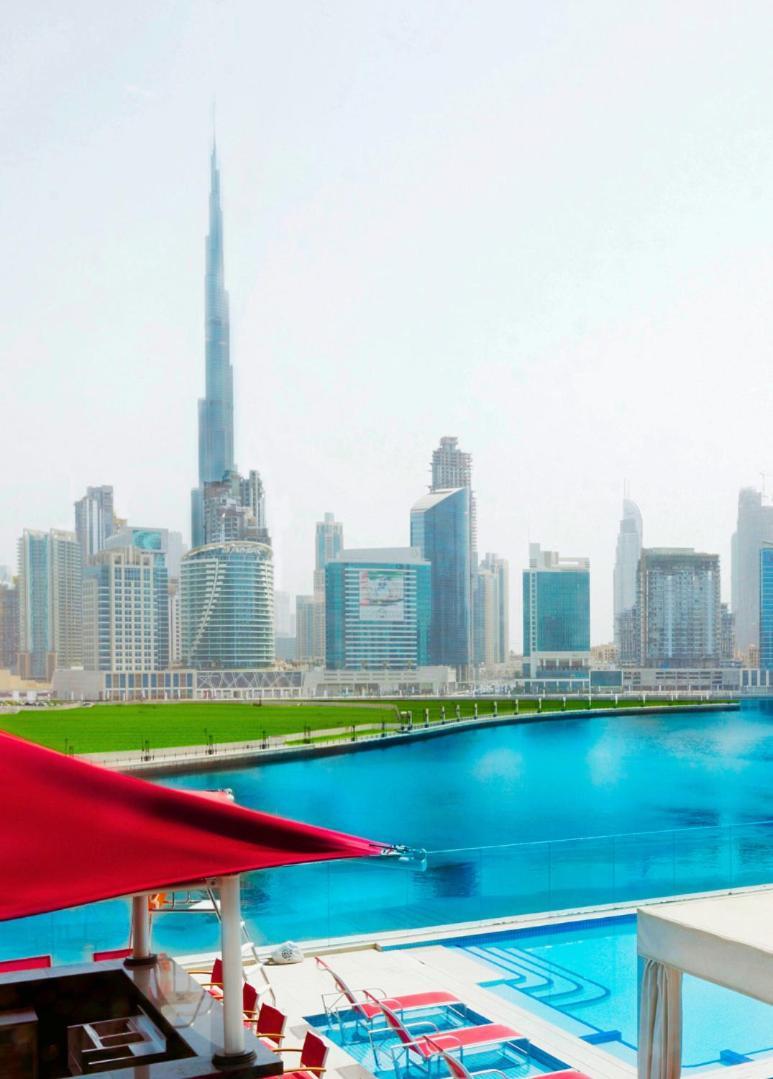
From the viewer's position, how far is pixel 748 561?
137 feet

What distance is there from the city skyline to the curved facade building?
3.64ft

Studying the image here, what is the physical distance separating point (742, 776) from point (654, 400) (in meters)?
14.3

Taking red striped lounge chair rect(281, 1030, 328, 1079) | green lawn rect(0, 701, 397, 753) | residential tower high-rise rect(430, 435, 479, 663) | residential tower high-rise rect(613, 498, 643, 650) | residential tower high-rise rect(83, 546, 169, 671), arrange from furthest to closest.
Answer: residential tower high-rise rect(613, 498, 643, 650), residential tower high-rise rect(430, 435, 479, 663), residential tower high-rise rect(83, 546, 169, 671), green lawn rect(0, 701, 397, 753), red striped lounge chair rect(281, 1030, 328, 1079)

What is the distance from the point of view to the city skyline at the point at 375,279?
23.7m

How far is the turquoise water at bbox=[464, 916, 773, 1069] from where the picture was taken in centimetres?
640

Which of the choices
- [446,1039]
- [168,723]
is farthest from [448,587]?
[446,1039]

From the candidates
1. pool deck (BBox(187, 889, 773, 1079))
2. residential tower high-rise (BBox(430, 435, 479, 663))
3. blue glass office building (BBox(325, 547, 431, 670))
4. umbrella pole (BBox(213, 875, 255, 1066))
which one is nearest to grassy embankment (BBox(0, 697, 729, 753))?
blue glass office building (BBox(325, 547, 431, 670))

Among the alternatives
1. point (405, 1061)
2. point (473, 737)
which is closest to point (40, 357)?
point (473, 737)

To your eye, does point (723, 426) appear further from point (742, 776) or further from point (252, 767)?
point (252, 767)

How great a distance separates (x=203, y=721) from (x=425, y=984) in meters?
28.3

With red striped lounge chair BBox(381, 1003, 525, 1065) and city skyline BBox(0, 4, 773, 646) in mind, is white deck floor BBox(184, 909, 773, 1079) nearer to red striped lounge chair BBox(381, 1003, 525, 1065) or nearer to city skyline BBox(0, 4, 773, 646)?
red striped lounge chair BBox(381, 1003, 525, 1065)

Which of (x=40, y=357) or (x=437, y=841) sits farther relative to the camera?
(x=437, y=841)

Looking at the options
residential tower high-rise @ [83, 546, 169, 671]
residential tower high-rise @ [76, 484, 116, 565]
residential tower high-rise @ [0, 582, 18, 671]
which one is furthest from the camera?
residential tower high-rise @ [83, 546, 169, 671]

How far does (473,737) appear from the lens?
39156 mm
